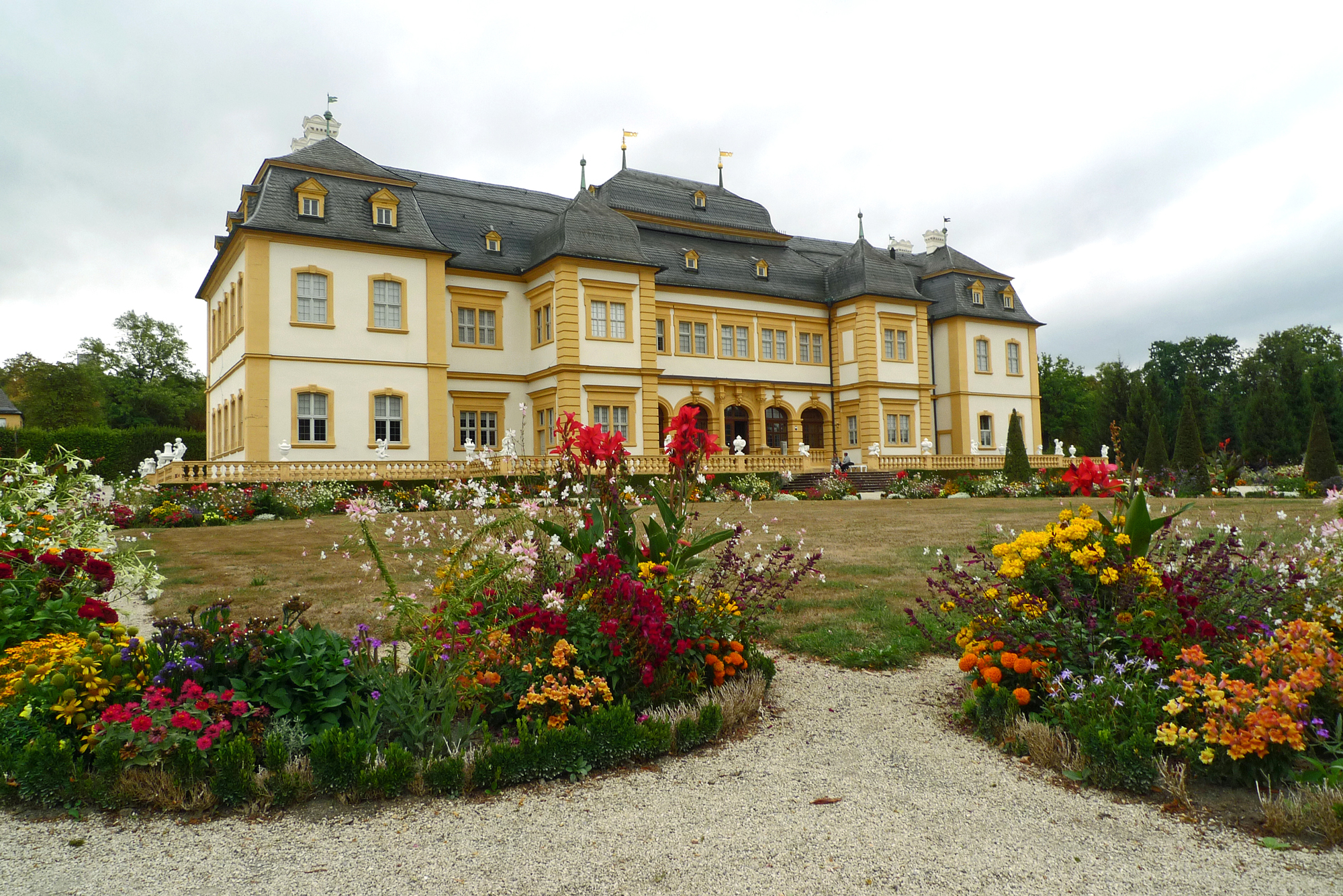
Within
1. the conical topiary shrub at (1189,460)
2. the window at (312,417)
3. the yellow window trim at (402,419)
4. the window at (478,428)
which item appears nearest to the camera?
the window at (312,417)

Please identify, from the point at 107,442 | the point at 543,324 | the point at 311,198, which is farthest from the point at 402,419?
the point at 107,442

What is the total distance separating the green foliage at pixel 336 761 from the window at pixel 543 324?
946 inches

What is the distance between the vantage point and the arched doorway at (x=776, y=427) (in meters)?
33.2

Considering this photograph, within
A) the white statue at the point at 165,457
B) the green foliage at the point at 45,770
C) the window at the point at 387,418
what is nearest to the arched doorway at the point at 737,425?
the window at the point at 387,418

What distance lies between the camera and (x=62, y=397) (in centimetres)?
4903

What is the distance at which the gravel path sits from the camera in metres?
2.90

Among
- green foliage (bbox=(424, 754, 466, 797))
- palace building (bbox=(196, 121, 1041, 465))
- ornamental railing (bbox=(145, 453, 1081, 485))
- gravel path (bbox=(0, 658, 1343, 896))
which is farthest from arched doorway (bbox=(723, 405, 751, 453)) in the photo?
green foliage (bbox=(424, 754, 466, 797))

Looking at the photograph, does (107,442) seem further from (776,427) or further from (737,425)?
(776,427)

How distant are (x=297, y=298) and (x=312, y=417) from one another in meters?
3.36

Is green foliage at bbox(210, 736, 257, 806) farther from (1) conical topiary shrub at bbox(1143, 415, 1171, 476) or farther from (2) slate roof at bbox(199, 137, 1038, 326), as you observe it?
(1) conical topiary shrub at bbox(1143, 415, 1171, 476)

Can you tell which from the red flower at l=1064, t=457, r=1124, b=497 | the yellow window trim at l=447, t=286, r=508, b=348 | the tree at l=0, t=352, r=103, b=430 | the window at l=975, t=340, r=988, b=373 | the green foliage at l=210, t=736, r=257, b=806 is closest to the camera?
the green foliage at l=210, t=736, r=257, b=806

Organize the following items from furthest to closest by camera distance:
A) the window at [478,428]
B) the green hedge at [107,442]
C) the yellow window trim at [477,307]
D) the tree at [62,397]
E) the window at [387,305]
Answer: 1. the tree at [62,397]
2. the green hedge at [107,442]
3. the window at [478,428]
4. the yellow window trim at [477,307]
5. the window at [387,305]

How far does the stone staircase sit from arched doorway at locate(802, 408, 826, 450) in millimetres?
4599

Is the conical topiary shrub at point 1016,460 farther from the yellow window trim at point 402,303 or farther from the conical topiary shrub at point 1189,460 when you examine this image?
the yellow window trim at point 402,303
